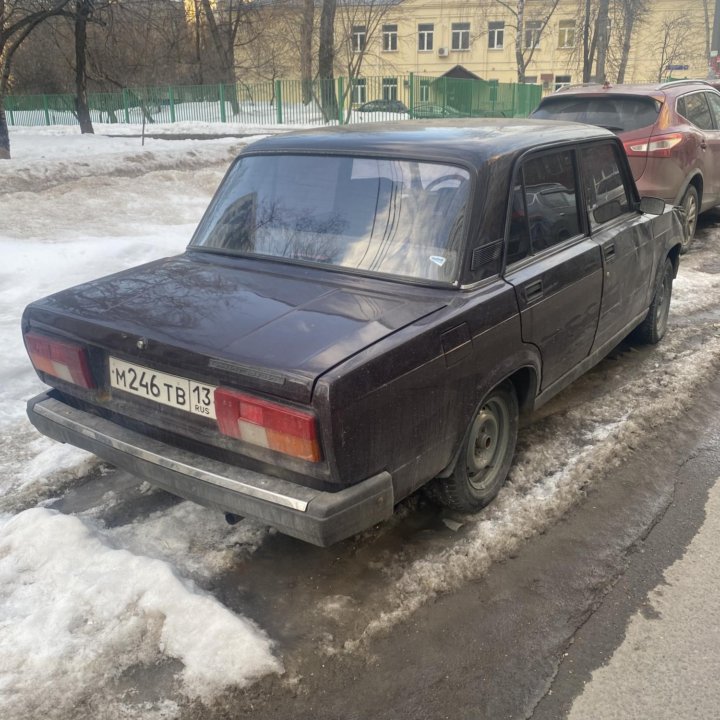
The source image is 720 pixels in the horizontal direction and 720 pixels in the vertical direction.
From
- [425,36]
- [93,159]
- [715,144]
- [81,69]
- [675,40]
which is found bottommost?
[93,159]

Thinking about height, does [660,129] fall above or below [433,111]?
above

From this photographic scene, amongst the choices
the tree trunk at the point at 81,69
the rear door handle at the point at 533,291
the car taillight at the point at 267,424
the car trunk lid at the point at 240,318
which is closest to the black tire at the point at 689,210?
the rear door handle at the point at 533,291

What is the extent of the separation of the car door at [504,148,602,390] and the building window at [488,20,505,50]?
59539mm

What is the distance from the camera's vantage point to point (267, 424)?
246cm

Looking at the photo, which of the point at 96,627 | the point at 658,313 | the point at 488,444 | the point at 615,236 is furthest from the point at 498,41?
the point at 96,627

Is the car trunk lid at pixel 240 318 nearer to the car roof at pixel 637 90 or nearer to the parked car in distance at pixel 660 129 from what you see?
the parked car in distance at pixel 660 129

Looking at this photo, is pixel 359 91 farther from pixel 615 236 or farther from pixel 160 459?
pixel 160 459

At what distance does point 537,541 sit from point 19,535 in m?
2.23

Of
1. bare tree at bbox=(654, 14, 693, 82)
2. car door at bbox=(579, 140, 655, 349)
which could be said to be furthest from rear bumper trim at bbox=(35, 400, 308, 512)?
bare tree at bbox=(654, 14, 693, 82)

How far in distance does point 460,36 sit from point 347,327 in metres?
61.0

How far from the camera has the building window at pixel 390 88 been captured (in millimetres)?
27672

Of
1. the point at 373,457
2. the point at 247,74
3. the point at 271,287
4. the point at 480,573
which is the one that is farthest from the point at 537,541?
the point at 247,74

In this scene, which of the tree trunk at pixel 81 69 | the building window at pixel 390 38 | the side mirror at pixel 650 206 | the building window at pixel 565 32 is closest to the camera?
the side mirror at pixel 650 206

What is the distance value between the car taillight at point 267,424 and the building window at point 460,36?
201 ft
